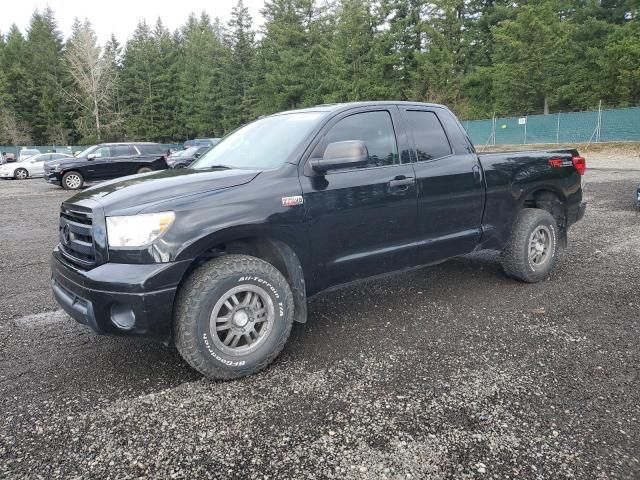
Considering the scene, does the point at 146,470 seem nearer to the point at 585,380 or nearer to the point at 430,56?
the point at 585,380

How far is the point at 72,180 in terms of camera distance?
1819cm

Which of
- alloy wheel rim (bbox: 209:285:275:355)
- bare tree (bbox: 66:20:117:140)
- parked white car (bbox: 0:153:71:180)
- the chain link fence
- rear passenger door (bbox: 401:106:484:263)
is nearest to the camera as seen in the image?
alloy wheel rim (bbox: 209:285:275:355)

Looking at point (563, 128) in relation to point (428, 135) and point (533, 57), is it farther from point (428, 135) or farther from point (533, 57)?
point (428, 135)

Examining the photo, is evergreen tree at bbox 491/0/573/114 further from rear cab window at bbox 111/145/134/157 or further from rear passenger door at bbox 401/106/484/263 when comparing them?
rear passenger door at bbox 401/106/484/263

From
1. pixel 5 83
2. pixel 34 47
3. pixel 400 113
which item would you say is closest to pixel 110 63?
pixel 5 83

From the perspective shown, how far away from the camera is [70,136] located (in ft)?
209

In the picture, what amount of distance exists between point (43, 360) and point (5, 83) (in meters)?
75.4

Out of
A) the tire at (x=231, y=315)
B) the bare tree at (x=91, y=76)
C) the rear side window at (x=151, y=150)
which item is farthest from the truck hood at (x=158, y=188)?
the bare tree at (x=91, y=76)

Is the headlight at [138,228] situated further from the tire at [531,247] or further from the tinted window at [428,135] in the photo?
the tire at [531,247]

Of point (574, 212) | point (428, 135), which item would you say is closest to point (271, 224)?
point (428, 135)

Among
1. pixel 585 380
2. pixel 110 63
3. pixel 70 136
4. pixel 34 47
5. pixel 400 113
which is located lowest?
pixel 585 380

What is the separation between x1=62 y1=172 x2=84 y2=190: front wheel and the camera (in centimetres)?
1800

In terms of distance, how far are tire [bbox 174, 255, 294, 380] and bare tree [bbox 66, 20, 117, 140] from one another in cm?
5977

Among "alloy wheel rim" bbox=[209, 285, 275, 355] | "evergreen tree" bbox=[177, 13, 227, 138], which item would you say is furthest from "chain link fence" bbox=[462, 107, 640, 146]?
"evergreen tree" bbox=[177, 13, 227, 138]
